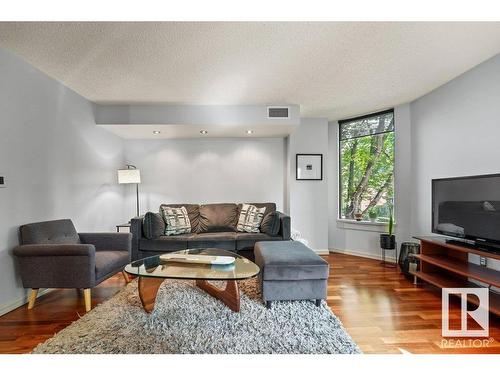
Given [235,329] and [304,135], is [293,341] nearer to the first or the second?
[235,329]

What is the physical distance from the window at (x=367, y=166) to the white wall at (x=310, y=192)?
441 millimetres

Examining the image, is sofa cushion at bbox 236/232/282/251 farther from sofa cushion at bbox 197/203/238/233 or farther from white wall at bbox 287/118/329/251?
white wall at bbox 287/118/329/251

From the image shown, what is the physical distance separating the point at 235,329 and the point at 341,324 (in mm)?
857

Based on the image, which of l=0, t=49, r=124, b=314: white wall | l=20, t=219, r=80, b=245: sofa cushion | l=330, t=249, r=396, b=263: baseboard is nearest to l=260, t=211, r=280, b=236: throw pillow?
l=330, t=249, r=396, b=263: baseboard

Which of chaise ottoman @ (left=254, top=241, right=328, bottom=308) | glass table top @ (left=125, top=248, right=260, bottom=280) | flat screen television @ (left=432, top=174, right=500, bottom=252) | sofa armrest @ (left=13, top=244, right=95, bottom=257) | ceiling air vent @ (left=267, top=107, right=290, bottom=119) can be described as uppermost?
ceiling air vent @ (left=267, top=107, right=290, bottom=119)

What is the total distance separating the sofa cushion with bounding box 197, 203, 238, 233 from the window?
80.1 inches

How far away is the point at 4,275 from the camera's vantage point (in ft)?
7.27

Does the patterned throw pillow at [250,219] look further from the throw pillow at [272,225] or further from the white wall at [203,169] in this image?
the white wall at [203,169]

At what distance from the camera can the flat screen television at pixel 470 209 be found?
7.14ft

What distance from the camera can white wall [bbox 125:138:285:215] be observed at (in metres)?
4.50

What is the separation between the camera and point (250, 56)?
2.35m

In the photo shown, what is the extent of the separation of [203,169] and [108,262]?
94.9 inches

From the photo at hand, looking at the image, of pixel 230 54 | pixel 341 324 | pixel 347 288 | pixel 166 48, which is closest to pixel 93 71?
pixel 166 48
